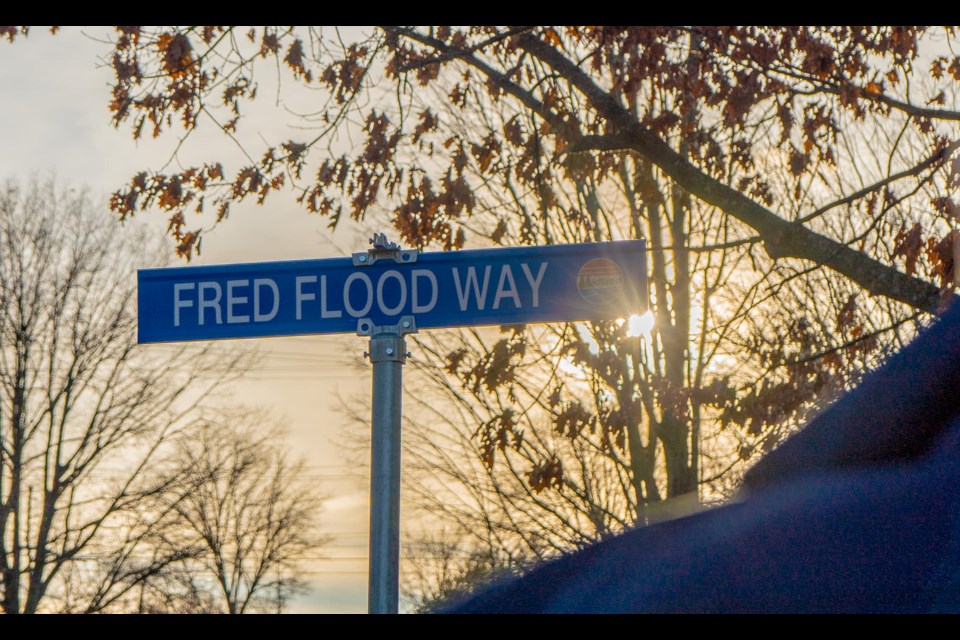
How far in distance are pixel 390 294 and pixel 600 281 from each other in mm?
607

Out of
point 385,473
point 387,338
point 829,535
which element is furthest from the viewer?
point 387,338

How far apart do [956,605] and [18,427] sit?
2304 cm

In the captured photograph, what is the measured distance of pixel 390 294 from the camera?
349 centimetres

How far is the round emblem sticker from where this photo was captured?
3416 millimetres

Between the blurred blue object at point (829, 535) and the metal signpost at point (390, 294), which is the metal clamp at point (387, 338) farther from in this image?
the blurred blue object at point (829, 535)

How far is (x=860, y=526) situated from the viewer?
159 cm

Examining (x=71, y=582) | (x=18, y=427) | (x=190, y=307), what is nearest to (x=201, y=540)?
(x=71, y=582)

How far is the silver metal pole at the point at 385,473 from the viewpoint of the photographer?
3.02 meters

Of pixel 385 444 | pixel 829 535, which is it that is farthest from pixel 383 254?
pixel 829 535

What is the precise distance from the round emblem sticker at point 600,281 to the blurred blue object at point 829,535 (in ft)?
5.27

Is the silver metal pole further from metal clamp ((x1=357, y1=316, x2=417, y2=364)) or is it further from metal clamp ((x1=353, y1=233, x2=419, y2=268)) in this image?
metal clamp ((x1=353, y1=233, x2=419, y2=268))

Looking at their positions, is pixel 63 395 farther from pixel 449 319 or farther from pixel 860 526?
pixel 860 526

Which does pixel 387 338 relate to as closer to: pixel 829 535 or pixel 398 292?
pixel 398 292

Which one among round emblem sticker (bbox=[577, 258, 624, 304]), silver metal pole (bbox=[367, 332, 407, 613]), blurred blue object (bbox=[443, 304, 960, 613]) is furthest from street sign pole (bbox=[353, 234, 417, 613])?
blurred blue object (bbox=[443, 304, 960, 613])
